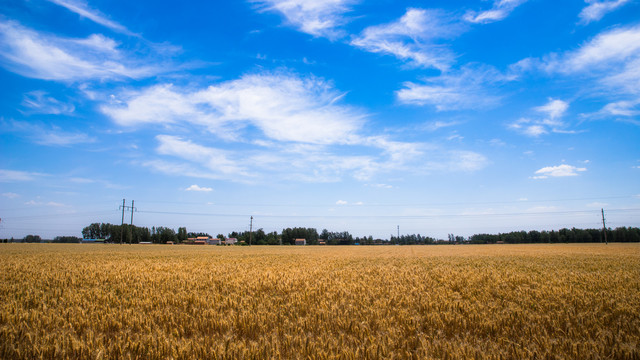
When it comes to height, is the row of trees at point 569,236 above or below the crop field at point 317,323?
below

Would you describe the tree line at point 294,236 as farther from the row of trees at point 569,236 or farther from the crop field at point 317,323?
the crop field at point 317,323

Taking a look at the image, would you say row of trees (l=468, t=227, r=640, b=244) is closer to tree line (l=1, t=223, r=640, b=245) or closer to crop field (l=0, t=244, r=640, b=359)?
tree line (l=1, t=223, r=640, b=245)

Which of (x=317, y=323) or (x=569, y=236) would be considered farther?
(x=569, y=236)

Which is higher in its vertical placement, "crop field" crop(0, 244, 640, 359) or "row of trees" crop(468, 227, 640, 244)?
"crop field" crop(0, 244, 640, 359)

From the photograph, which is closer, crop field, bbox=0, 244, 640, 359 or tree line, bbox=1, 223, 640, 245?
crop field, bbox=0, 244, 640, 359

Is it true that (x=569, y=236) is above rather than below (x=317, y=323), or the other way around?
below

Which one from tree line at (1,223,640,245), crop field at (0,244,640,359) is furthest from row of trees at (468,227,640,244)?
crop field at (0,244,640,359)

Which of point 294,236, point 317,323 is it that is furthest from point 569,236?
point 317,323

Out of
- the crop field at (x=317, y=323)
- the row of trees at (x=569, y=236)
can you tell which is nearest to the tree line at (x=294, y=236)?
the row of trees at (x=569, y=236)

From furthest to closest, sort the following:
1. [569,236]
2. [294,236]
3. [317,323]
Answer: [294,236]
[569,236]
[317,323]

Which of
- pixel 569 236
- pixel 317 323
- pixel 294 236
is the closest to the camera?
pixel 317 323

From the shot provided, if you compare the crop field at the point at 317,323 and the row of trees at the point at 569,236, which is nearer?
the crop field at the point at 317,323

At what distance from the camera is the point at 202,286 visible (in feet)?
27.0

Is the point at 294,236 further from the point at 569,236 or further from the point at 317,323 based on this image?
the point at 317,323
